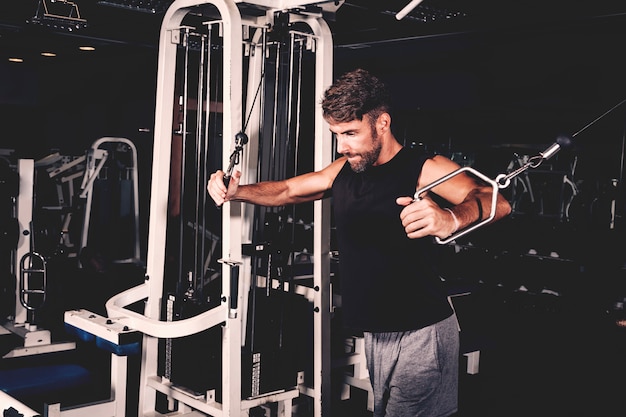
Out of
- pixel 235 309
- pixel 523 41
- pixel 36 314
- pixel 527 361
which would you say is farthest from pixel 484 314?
pixel 235 309

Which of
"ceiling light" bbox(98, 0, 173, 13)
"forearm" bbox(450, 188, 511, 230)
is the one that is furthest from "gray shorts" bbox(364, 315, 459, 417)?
"ceiling light" bbox(98, 0, 173, 13)

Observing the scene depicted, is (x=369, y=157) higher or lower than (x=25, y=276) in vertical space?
higher

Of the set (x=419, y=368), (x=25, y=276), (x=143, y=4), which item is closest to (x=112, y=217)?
(x=25, y=276)

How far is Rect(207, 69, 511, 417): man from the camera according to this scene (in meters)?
2.11

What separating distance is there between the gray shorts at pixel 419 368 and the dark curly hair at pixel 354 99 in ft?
2.11

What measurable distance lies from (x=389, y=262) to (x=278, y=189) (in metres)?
0.71

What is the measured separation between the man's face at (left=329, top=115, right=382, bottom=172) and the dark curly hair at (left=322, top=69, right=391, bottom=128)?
19 mm

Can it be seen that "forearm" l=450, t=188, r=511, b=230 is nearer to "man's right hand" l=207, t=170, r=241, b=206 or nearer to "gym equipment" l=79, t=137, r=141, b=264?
"man's right hand" l=207, t=170, r=241, b=206

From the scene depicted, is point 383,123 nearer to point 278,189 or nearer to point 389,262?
point 389,262

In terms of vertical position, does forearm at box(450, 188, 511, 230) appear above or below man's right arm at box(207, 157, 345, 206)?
below

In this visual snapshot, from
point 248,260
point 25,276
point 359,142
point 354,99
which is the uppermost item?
point 354,99

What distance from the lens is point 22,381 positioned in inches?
132

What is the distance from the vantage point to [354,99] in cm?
217

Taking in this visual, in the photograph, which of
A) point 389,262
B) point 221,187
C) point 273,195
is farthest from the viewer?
point 273,195
